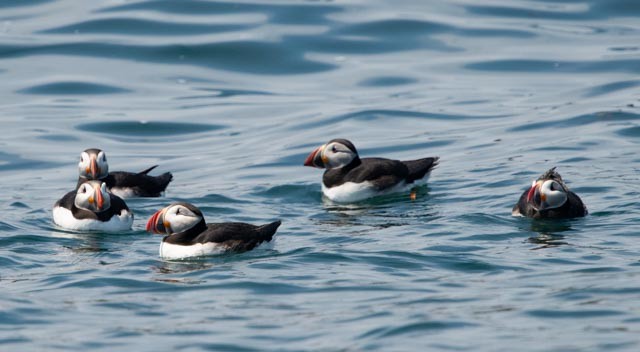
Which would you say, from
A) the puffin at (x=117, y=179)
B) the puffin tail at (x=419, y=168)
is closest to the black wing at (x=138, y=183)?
the puffin at (x=117, y=179)

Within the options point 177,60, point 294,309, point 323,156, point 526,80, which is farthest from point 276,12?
point 294,309

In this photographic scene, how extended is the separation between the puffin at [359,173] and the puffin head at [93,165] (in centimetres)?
258

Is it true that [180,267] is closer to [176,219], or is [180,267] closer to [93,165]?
[176,219]

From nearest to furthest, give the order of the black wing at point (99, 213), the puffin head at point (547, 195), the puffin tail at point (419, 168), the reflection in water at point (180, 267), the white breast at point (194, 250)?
the reflection in water at point (180, 267) < the white breast at point (194, 250) < the puffin head at point (547, 195) < the black wing at point (99, 213) < the puffin tail at point (419, 168)

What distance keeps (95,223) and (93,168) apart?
5.32 ft

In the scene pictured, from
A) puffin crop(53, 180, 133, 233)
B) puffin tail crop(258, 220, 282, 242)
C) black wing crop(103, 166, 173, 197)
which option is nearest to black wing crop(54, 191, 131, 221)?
puffin crop(53, 180, 133, 233)

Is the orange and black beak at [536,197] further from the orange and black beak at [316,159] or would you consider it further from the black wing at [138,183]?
the black wing at [138,183]

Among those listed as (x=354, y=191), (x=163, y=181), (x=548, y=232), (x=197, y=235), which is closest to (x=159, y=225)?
(x=197, y=235)

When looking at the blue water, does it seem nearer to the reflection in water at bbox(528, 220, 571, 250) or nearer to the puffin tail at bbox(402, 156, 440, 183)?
the reflection in water at bbox(528, 220, 571, 250)

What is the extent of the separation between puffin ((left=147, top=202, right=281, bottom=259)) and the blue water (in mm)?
141

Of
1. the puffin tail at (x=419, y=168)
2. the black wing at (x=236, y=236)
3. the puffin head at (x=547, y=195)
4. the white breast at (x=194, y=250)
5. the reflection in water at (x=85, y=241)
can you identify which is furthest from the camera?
the puffin tail at (x=419, y=168)

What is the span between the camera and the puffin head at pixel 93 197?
14562 mm

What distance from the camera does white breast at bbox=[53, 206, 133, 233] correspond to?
47.9ft

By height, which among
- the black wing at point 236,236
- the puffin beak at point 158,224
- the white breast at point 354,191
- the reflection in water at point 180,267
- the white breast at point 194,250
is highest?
the puffin beak at point 158,224
